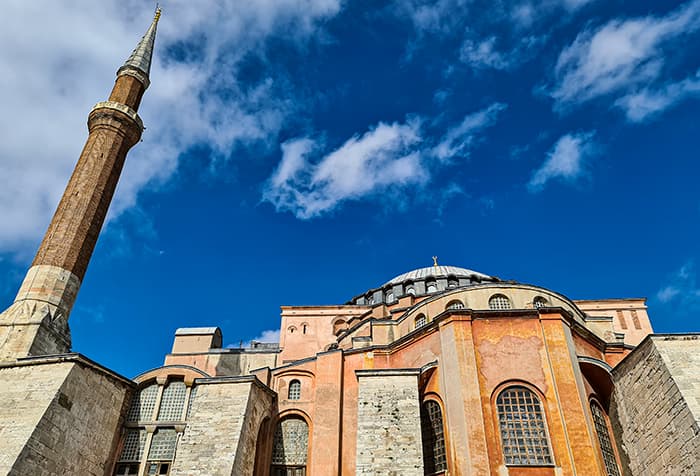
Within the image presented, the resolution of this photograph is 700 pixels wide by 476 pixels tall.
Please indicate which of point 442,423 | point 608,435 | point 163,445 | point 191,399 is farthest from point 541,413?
point 163,445

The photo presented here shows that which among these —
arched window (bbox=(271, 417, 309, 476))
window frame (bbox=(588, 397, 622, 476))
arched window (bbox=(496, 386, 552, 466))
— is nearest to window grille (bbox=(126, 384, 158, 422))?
arched window (bbox=(271, 417, 309, 476))

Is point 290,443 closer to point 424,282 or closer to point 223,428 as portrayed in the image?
point 223,428

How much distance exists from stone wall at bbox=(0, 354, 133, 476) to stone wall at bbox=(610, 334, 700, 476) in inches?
580

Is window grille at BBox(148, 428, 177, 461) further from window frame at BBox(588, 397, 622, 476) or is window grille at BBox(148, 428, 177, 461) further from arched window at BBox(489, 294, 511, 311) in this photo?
window frame at BBox(588, 397, 622, 476)

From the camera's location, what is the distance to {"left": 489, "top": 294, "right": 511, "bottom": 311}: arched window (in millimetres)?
17641

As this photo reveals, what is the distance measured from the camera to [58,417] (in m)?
13.1

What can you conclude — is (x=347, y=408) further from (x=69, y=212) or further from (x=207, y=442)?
(x=69, y=212)

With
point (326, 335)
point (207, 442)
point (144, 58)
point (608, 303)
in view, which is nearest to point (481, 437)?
point (207, 442)

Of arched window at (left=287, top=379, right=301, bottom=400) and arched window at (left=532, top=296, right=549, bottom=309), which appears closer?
arched window at (left=287, top=379, right=301, bottom=400)

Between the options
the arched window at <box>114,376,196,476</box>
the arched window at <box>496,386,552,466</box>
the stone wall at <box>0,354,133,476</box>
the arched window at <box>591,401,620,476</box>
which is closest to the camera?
the stone wall at <box>0,354,133,476</box>

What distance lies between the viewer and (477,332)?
51.1ft

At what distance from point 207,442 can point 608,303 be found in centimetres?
2217

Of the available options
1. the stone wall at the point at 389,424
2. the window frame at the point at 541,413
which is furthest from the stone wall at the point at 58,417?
the window frame at the point at 541,413

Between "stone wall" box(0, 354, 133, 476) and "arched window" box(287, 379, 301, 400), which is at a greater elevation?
"arched window" box(287, 379, 301, 400)
